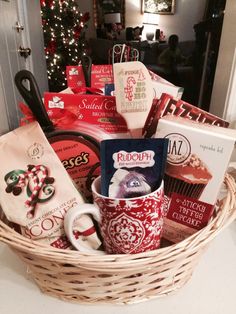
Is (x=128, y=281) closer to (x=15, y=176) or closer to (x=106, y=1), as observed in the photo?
(x=15, y=176)

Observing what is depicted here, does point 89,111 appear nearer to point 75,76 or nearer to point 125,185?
point 125,185

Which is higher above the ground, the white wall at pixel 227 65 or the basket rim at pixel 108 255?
the white wall at pixel 227 65

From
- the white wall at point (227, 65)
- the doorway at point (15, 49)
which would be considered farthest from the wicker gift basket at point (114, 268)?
the doorway at point (15, 49)


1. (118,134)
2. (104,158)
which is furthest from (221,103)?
(104,158)

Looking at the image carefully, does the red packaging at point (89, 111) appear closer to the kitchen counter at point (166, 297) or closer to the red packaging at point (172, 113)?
the red packaging at point (172, 113)

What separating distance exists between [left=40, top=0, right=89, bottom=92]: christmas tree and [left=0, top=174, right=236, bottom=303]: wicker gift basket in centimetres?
295

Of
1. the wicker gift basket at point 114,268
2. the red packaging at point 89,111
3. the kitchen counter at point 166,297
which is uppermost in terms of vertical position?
the red packaging at point 89,111

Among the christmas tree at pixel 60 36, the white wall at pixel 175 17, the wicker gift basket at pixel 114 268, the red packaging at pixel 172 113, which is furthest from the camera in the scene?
the white wall at pixel 175 17

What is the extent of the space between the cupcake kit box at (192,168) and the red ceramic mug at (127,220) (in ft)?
0.19

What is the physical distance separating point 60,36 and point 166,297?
3.35 meters

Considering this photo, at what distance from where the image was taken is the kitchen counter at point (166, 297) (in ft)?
1.29

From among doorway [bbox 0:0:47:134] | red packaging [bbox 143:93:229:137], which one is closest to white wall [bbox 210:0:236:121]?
red packaging [bbox 143:93:229:137]

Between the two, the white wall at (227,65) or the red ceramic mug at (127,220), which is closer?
the red ceramic mug at (127,220)

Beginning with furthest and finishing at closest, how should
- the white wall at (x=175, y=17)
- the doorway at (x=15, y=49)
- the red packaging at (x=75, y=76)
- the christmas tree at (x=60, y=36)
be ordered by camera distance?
the white wall at (x=175, y=17)
the christmas tree at (x=60, y=36)
the doorway at (x=15, y=49)
the red packaging at (x=75, y=76)
